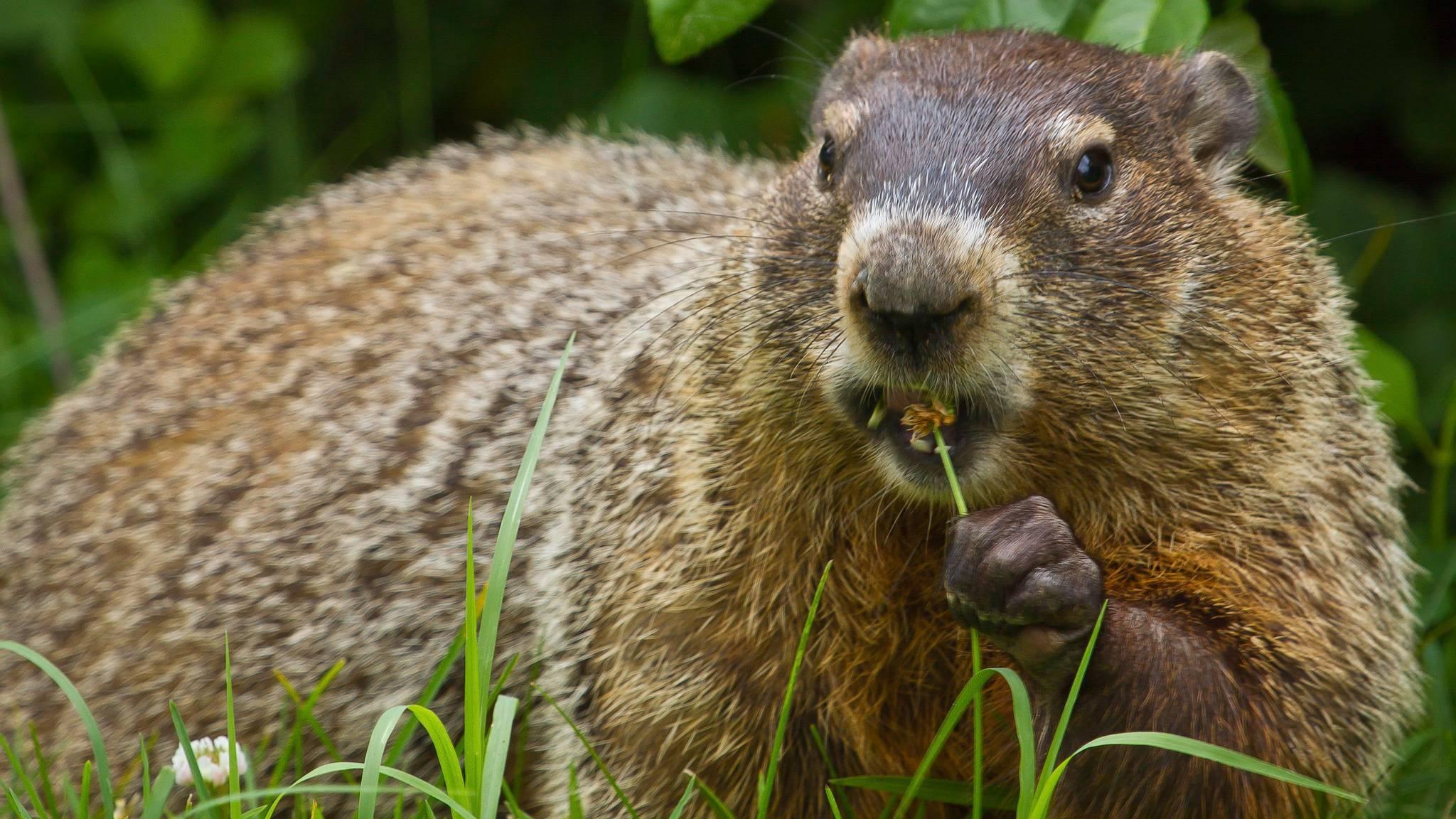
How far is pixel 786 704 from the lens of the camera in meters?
2.47

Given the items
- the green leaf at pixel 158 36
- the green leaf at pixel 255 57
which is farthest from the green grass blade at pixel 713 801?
the green leaf at pixel 158 36

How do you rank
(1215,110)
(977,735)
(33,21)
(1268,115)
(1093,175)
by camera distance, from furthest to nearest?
(33,21), (1268,115), (1215,110), (1093,175), (977,735)

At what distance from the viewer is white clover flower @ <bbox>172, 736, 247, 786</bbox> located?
8.48 feet

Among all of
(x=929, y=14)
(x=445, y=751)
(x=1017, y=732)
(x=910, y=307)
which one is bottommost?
(x=445, y=751)

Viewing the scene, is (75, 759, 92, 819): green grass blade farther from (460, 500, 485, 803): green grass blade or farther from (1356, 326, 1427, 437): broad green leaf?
(1356, 326, 1427, 437): broad green leaf

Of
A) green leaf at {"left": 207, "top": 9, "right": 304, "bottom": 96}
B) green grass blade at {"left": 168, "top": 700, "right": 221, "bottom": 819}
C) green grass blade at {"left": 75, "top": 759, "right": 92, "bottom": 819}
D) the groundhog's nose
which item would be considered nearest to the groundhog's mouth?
the groundhog's nose

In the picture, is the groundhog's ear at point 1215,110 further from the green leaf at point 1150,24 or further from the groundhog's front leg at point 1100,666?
the groundhog's front leg at point 1100,666

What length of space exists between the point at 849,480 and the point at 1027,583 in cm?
39

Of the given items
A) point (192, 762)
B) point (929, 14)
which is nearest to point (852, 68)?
point (929, 14)

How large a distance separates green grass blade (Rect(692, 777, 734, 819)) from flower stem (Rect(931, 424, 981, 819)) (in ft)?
1.33

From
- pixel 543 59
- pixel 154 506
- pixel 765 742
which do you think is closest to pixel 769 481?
pixel 765 742

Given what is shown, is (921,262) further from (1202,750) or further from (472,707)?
(472,707)

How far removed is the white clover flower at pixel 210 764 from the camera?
8.48 feet

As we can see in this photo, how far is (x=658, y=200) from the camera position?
385cm
